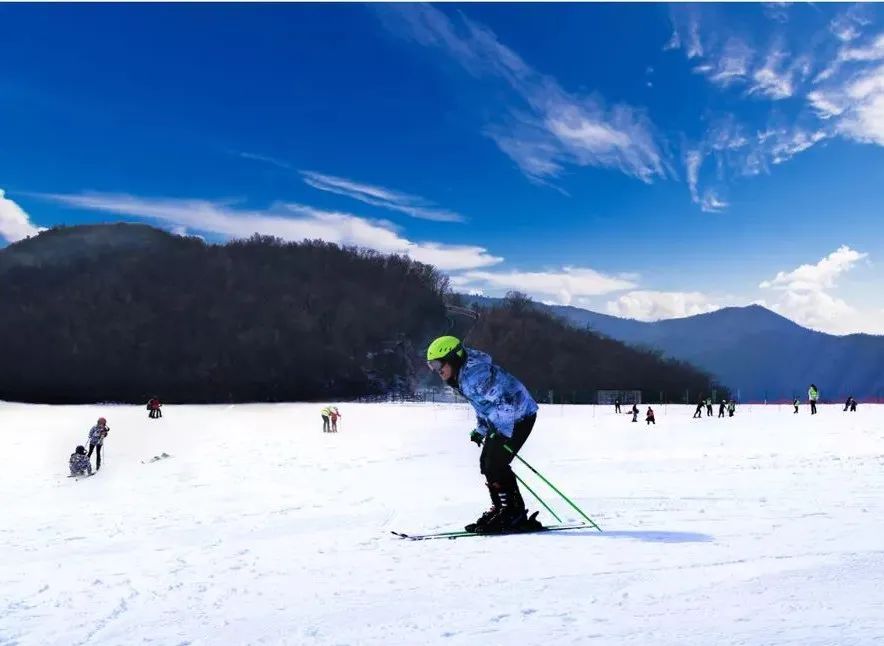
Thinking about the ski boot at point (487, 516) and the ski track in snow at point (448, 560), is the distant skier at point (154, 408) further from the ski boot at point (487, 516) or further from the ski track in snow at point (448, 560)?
the ski boot at point (487, 516)

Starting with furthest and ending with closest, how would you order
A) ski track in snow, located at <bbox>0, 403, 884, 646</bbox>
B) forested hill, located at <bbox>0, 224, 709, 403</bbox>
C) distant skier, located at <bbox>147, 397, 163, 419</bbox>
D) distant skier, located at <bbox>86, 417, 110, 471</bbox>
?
forested hill, located at <bbox>0, 224, 709, 403</bbox> < distant skier, located at <bbox>147, 397, 163, 419</bbox> < distant skier, located at <bbox>86, 417, 110, 471</bbox> < ski track in snow, located at <bbox>0, 403, 884, 646</bbox>

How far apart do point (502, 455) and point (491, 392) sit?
60cm

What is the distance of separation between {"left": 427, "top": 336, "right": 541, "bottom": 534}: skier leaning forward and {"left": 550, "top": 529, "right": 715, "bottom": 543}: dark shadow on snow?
489 millimetres

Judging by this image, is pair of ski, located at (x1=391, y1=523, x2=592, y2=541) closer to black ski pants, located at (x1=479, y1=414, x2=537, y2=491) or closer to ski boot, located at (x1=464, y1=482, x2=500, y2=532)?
ski boot, located at (x1=464, y1=482, x2=500, y2=532)

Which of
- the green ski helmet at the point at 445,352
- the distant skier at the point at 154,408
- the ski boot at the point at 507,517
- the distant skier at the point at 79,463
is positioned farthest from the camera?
the distant skier at the point at 154,408

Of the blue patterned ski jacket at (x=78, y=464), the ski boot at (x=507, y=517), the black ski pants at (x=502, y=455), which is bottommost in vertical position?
the blue patterned ski jacket at (x=78, y=464)

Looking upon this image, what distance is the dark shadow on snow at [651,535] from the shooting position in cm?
578

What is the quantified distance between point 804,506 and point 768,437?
13.3m

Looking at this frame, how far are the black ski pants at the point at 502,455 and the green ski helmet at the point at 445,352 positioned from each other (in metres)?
0.83

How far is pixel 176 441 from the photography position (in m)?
24.8

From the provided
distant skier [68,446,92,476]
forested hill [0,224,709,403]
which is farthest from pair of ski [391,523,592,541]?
forested hill [0,224,709,403]

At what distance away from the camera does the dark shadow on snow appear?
5.78 metres

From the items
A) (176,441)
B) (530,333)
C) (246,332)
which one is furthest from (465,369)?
(530,333)

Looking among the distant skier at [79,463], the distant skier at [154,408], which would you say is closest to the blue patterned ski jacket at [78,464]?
the distant skier at [79,463]
